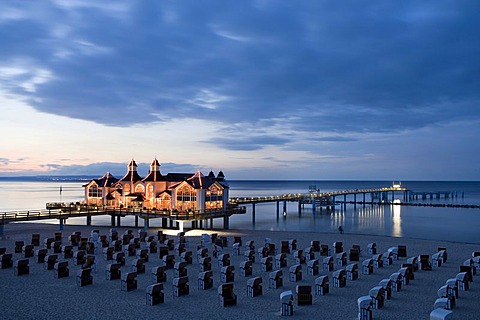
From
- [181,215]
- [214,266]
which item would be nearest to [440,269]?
[214,266]

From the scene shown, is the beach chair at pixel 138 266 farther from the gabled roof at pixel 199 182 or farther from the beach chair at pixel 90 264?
the gabled roof at pixel 199 182

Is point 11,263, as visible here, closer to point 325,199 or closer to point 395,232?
point 395,232

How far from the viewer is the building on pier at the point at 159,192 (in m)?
40.1

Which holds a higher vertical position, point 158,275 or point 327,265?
point 158,275

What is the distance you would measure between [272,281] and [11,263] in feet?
37.5

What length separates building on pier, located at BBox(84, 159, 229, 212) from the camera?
40094 millimetres

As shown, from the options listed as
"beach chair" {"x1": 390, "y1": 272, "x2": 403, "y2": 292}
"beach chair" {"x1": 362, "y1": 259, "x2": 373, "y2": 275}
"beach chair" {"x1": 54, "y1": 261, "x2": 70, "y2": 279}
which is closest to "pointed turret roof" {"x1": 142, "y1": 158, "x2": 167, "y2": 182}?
"beach chair" {"x1": 54, "y1": 261, "x2": 70, "y2": 279}

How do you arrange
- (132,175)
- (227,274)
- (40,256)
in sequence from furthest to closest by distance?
1. (132,175)
2. (40,256)
3. (227,274)

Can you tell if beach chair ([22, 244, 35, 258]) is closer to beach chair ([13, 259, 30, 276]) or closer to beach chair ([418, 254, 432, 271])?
beach chair ([13, 259, 30, 276])

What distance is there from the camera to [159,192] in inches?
1673

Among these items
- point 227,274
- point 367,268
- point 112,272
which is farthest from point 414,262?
point 112,272

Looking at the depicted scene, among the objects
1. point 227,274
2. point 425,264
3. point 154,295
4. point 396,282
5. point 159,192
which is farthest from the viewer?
point 159,192

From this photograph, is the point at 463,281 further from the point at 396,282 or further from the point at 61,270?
the point at 61,270

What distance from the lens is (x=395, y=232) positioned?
48.9 meters
